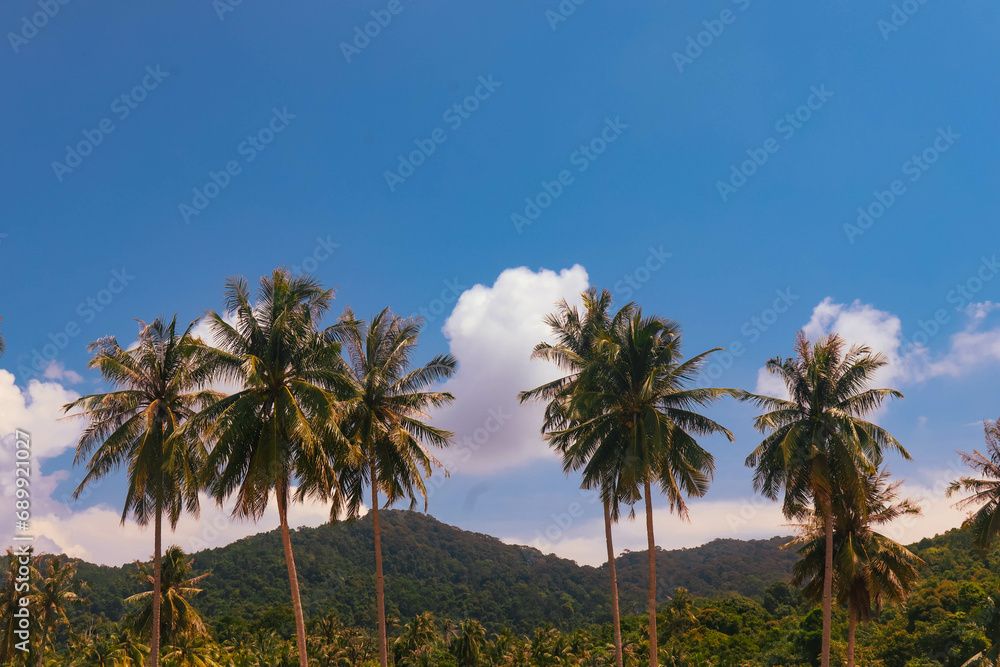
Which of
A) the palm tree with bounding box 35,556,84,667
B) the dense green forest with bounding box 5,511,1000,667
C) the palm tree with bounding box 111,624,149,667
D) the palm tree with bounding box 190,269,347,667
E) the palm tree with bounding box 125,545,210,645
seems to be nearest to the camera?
the palm tree with bounding box 190,269,347,667

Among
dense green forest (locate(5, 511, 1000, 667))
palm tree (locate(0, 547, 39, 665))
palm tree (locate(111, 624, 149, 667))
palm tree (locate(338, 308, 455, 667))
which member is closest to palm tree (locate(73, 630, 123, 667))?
palm tree (locate(111, 624, 149, 667))

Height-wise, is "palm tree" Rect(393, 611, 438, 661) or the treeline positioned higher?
the treeline

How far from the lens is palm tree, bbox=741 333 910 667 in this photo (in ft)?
84.7

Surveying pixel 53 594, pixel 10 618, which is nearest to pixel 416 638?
pixel 53 594

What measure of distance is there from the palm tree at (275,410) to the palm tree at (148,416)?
2301 mm

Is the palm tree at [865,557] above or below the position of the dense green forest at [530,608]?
above

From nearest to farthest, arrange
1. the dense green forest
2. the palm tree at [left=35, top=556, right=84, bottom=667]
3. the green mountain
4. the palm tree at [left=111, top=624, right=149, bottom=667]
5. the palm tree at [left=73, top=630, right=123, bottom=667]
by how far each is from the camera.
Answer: the palm tree at [left=73, top=630, right=123, bottom=667] → the palm tree at [left=111, top=624, right=149, bottom=667] → the palm tree at [left=35, top=556, right=84, bottom=667] → the dense green forest → the green mountain

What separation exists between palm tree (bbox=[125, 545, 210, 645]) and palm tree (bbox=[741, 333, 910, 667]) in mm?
32233

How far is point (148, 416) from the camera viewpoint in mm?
23359

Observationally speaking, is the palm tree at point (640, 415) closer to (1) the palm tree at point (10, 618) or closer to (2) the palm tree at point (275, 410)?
(2) the palm tree at point (275, 410)

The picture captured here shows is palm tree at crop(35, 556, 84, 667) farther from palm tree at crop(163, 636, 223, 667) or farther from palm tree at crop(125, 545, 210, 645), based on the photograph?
palm tree at crop(163, 636, 223, 667)

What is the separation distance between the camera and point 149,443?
76.4 feet

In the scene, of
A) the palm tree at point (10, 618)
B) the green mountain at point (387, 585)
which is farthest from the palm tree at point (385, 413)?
the green mountain at point (387, 585)

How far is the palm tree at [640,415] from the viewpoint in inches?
951
